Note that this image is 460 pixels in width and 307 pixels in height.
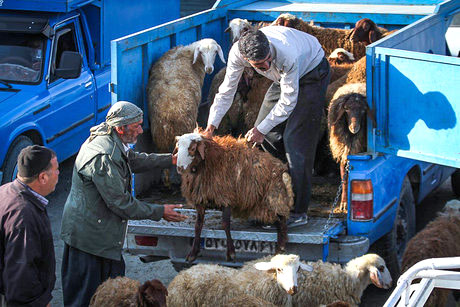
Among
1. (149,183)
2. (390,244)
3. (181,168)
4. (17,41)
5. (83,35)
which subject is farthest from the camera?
(83,35)

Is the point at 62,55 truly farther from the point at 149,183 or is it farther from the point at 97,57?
the point at 149,183

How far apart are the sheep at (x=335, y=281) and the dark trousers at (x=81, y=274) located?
61.8 inches

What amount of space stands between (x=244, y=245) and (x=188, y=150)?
98 centimetres

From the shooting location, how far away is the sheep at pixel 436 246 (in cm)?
A: 572

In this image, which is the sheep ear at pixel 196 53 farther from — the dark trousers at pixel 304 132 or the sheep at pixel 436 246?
the sheep at pixel 436 246

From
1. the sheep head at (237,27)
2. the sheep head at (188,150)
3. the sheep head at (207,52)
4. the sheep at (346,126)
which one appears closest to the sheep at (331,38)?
the sheep head at (237,27)

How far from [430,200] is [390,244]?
3096mm

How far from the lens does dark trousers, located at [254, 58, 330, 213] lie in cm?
625

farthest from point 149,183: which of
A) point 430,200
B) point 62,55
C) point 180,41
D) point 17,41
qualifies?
point 430,200

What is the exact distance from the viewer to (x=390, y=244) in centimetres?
653

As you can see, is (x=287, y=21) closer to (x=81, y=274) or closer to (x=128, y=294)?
(x=81, y=274)

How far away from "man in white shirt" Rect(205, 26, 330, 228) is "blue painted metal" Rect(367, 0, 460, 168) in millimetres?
539

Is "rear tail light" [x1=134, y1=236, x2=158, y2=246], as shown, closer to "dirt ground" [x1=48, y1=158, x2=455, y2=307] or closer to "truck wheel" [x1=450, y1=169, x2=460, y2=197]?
"dirt ground" [x1=48, y1=158, x2=455, y2=307]

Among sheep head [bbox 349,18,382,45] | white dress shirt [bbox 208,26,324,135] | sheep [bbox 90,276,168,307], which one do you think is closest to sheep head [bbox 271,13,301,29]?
sheep head [bbox 349,18,382,45]
